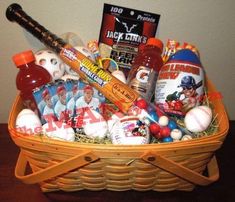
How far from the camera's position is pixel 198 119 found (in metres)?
0.57

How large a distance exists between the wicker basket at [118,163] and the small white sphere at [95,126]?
6 cm

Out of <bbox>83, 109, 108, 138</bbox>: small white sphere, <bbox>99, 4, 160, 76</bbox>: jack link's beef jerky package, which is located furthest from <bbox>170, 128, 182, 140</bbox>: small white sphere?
<bbox>99, 4, 160, 76</bbox>: jack link's beef jerky package

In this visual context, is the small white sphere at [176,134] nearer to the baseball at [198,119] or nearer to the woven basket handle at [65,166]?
the baseball at [198,119]

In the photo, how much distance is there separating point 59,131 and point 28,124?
66 millimetres

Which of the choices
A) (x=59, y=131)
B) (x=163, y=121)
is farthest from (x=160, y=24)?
(x=59, y=131)

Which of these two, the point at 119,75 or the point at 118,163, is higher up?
the point at 119,75

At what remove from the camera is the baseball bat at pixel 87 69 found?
2.02 ft

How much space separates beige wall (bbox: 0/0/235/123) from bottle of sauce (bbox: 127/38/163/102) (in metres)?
0.11

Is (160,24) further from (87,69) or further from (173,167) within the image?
(173,167)

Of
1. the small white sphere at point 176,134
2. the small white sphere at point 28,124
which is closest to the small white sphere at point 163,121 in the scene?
the small white sphere at point 176,134

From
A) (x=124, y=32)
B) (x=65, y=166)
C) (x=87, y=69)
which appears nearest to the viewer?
(x=65, y=166)

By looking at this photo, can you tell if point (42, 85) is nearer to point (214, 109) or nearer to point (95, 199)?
point (95, 199)

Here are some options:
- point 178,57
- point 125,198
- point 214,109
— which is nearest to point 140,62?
point 178,57

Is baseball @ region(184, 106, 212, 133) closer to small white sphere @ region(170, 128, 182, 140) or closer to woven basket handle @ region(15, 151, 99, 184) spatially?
small white sphere @ region(170, 128, 182, 140)
